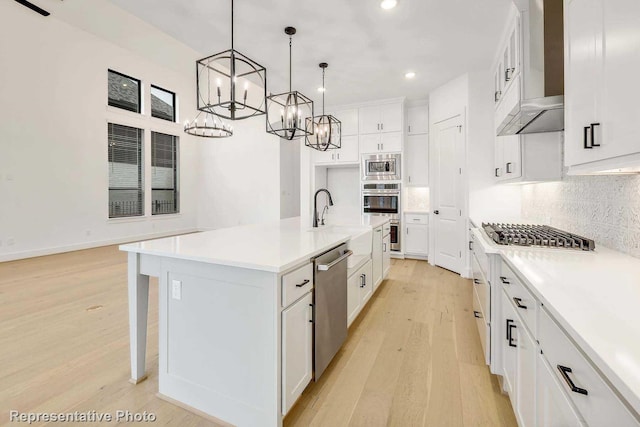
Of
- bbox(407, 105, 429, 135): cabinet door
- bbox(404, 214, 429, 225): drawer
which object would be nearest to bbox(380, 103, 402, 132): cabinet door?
bbox(407, 105, 429, 135): cabinet door

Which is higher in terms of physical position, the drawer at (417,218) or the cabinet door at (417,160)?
the cabinet door at (417,160)

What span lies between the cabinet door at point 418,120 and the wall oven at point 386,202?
1117 mm

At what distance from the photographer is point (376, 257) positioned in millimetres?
3578

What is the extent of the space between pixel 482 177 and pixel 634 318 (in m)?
3.71

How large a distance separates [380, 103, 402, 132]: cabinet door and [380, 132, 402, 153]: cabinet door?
9 cm

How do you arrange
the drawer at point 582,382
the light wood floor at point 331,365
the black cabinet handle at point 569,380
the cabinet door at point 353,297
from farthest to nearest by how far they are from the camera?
the cabinet door at point 353,297 < the light wood floor at point 331,365 < the black cabinet handle at point 569,380 < the drawer at point 582,382

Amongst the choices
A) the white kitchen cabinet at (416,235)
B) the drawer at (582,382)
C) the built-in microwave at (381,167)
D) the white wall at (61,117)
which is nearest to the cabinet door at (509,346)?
the drawer at (582,382)

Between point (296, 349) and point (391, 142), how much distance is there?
463 cm

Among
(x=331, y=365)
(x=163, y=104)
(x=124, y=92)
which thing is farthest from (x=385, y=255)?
(x=163, y=104)

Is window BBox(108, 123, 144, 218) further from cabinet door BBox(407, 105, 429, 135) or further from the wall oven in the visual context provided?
cabinet door BBox(407, 105, 429, 135)

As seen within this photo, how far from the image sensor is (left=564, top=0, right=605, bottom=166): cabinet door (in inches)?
50.0

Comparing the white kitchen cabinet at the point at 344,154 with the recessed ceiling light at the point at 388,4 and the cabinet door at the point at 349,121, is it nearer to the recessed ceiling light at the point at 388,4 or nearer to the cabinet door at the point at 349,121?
the cabinet door at the point at 349,121

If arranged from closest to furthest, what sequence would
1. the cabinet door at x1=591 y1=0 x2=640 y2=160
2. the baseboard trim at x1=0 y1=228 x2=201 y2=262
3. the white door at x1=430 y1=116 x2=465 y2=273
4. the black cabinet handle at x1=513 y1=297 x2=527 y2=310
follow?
the cabinet door at x1=591 y1=0 x2=640 y2=160 < the black cabinet handle at x1=513 y1=297 x2=527 y2=310 < the white door at x1=430 y1=116 x2=465 y2=273 < the baseboard trim at x1=0 y1=228 x2=201 y2=262

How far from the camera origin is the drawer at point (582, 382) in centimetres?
65
